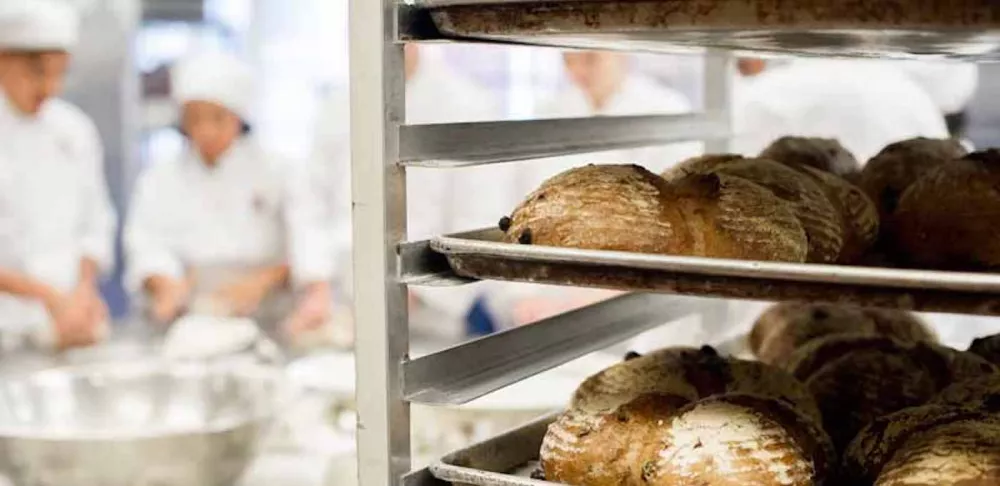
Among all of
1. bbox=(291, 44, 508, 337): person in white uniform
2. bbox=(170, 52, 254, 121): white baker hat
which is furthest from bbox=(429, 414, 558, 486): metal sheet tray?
bbox=(170, 52, 254, 121): white baker hat

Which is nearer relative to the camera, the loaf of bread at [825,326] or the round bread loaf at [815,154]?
the round bread loaf at [815,154]

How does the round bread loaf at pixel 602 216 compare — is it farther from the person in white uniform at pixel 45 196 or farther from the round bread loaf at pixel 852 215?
the person in white uniform at pixel 45 196

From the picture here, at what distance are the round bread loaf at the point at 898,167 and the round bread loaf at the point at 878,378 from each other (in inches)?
6.8

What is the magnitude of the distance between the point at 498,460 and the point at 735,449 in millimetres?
325

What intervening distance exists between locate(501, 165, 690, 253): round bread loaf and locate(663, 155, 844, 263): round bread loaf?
0.35 feet

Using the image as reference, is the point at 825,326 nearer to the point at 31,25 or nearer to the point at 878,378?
the point at 878,378

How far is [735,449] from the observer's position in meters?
0.95

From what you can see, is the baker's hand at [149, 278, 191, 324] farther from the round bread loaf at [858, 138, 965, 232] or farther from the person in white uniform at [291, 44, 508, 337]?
the round bread loaf at [858, 138, 965, 232]

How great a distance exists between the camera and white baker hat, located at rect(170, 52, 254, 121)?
3443 mm

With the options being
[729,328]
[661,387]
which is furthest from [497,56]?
[661,387]

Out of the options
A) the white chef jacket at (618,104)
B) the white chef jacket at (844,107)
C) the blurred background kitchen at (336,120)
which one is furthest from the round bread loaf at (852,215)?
the white chef jacket at (618,104)

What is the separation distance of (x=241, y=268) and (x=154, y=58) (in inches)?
83.7

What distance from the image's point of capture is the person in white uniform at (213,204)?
11.3 feet

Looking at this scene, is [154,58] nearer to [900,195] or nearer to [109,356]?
[109,356]
